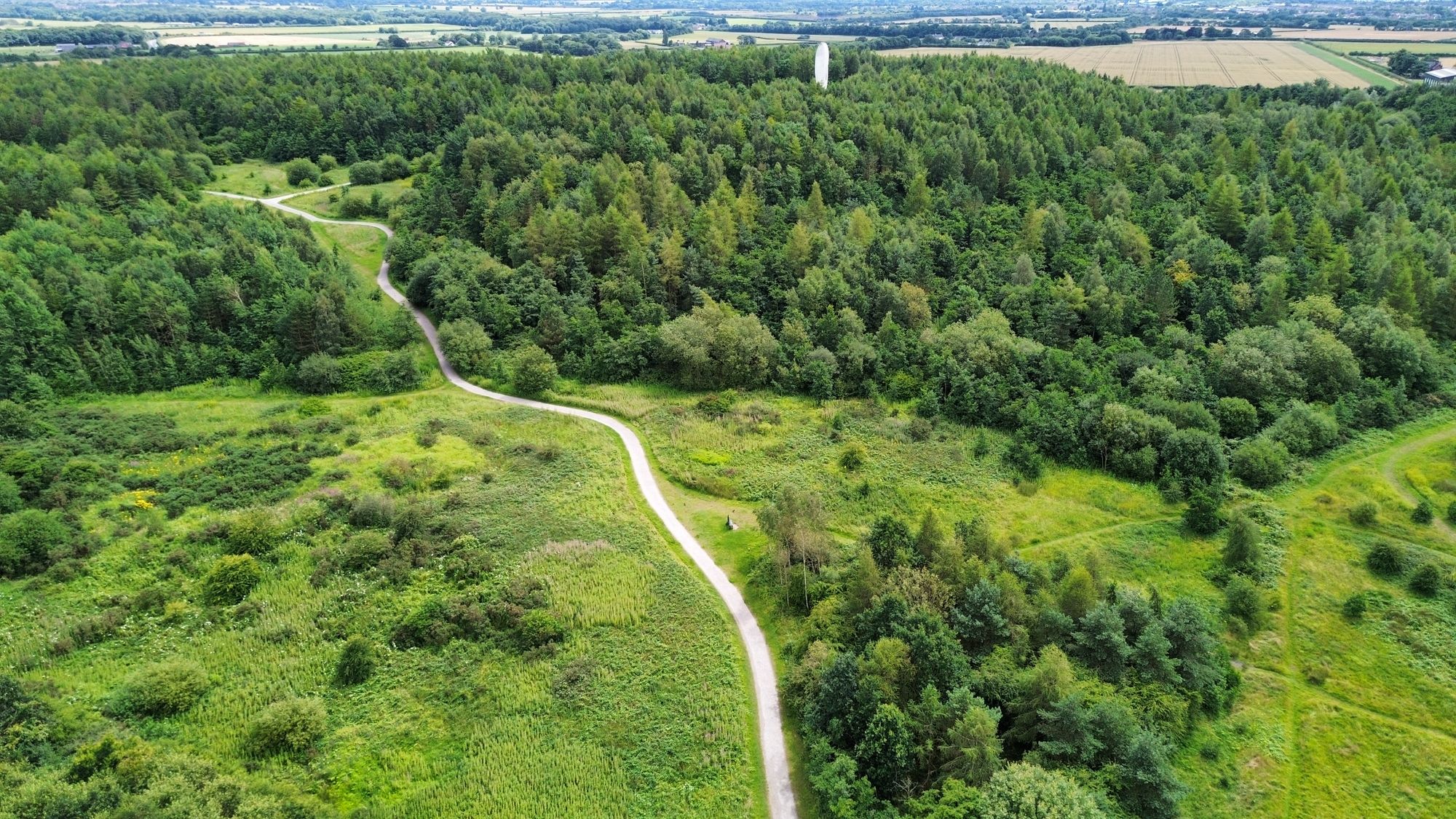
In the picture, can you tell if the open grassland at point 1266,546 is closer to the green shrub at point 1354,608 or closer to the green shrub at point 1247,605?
the green shrub at point 1354,608

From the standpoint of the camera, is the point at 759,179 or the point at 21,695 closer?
the point at 21,695

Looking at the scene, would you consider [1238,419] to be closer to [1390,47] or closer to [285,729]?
[285,729]

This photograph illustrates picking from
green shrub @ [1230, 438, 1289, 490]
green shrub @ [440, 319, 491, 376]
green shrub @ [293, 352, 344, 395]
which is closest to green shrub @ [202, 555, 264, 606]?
green shrub @ [293, 352, 344, 395]

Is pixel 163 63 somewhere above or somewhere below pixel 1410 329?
above

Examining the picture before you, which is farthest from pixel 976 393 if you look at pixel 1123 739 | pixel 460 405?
pixel 460 405

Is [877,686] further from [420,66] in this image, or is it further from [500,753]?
[420,66]

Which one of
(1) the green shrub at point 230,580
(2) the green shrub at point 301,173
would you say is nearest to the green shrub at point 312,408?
(1) the green shrub at point 230,580
